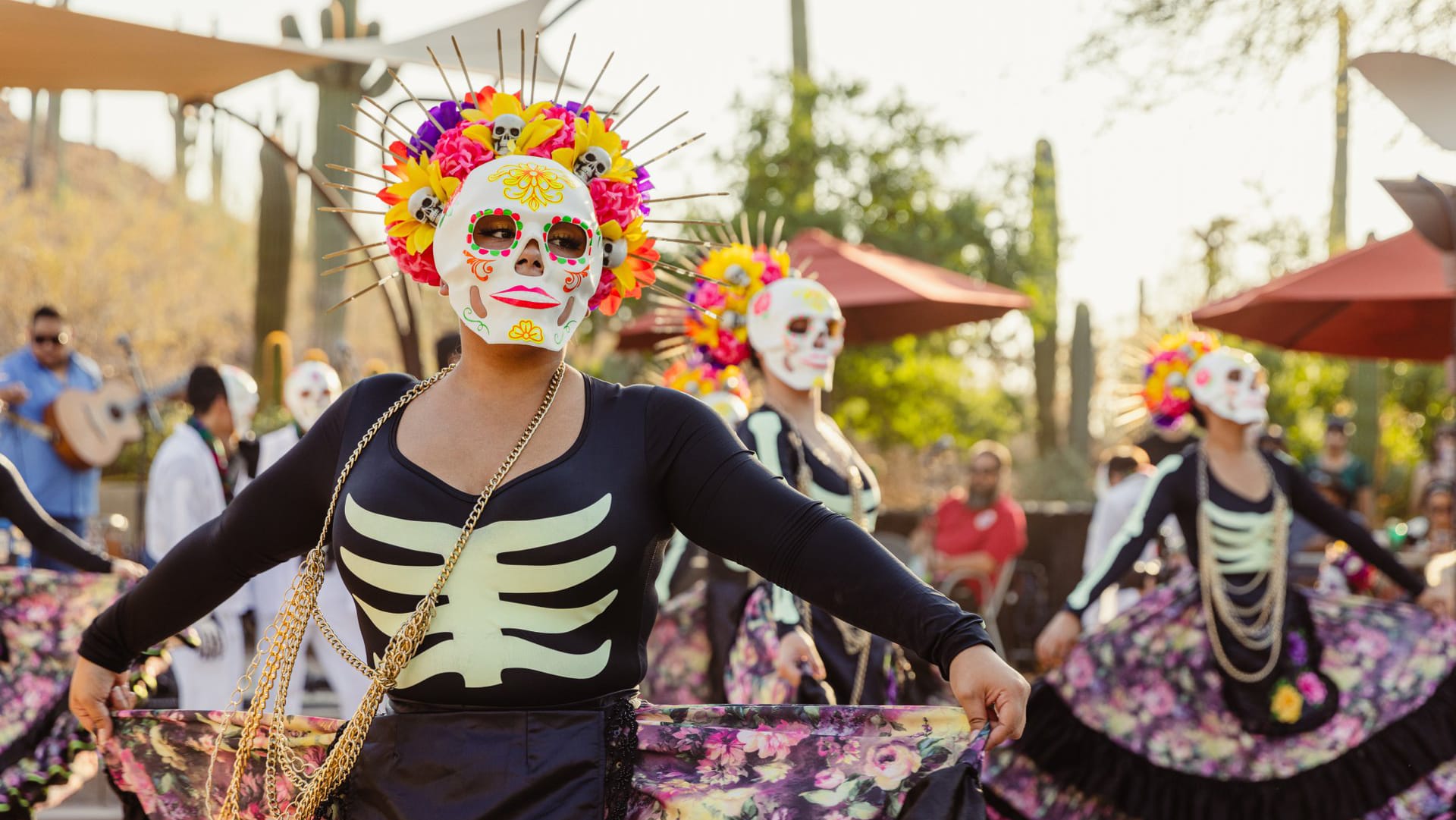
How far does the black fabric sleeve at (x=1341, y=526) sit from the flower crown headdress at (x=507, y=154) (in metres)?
3.82

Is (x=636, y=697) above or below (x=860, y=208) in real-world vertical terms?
below

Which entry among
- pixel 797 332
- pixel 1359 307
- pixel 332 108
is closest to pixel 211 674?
pixel 797 332

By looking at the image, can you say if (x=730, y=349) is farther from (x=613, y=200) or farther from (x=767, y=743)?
(x=767, y=743)

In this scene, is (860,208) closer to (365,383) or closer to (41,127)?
(365,383)

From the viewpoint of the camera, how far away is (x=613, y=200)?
3.06m

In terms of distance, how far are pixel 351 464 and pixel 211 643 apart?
3986 mm

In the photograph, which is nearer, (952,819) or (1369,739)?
(952,819)

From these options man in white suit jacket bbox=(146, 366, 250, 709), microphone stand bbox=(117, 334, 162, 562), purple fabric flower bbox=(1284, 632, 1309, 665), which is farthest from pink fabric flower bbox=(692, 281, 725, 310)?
microphone stand bbox=(117, 334, 162, 562)

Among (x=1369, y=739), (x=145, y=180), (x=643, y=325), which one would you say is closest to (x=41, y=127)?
(x=145, y=180)

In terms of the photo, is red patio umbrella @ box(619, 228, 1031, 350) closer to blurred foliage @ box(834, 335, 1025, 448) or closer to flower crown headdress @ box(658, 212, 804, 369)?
flower crown headdress @ box(658, 212, 804, 369)

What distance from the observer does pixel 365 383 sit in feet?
9.57

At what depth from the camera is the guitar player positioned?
920cm

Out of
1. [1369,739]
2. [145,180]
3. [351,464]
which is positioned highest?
[145,180]

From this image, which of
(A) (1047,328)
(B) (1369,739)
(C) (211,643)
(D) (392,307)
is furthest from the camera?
(A) (1047,328)
